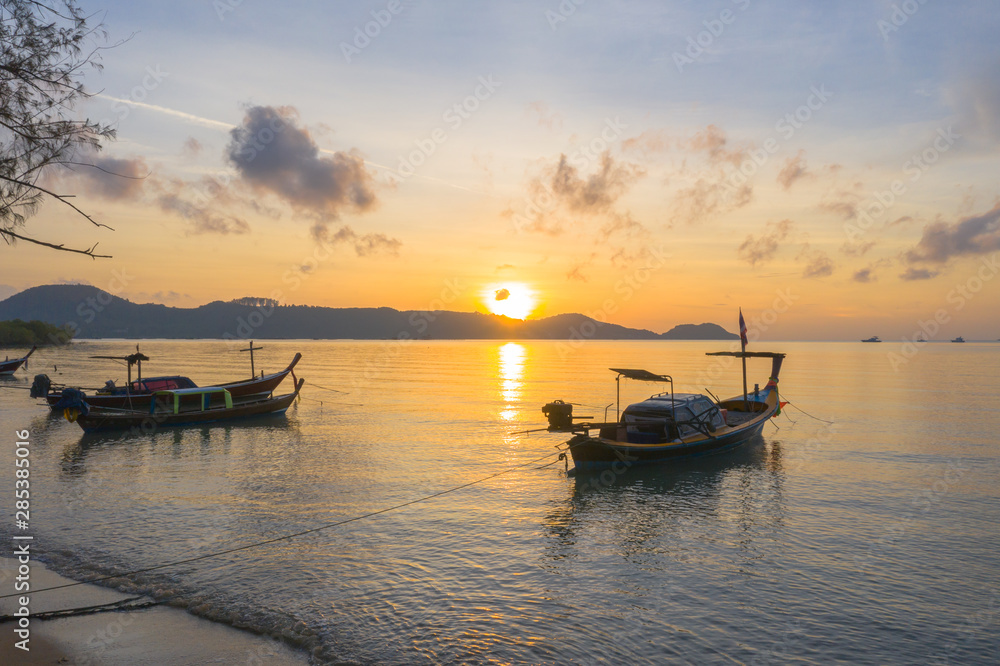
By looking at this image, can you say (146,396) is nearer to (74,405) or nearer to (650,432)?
(74,405)

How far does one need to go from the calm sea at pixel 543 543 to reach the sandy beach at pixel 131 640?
1.90ft

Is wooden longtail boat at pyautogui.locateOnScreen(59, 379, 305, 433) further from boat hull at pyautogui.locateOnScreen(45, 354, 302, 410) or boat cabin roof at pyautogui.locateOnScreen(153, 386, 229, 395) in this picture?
boat hull at pyautogui.locateOnScreen(45, 354, 302, 410)

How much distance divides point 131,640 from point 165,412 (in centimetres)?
3394

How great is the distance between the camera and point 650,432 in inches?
1113

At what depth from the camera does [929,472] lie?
2722 cm

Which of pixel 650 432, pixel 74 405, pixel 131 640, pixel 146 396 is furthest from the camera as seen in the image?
pixel 146 396

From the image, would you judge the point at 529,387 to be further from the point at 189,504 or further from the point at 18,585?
the point at 18,585

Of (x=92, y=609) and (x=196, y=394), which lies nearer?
(x=92, y=609)

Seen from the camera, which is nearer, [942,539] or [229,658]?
[229,658]

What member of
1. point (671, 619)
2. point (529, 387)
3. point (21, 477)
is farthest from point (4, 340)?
point (671, 619)

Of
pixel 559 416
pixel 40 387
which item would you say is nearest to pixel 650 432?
pixel 559 416

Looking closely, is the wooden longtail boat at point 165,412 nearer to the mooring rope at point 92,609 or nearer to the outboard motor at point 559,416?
the outboard motor at point 559,416

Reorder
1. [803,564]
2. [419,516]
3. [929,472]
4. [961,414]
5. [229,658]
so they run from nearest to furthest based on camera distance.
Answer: [229,658]
[803,564]
[419,516]
[929,472]
[961,414]

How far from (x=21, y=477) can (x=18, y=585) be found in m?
14.2
